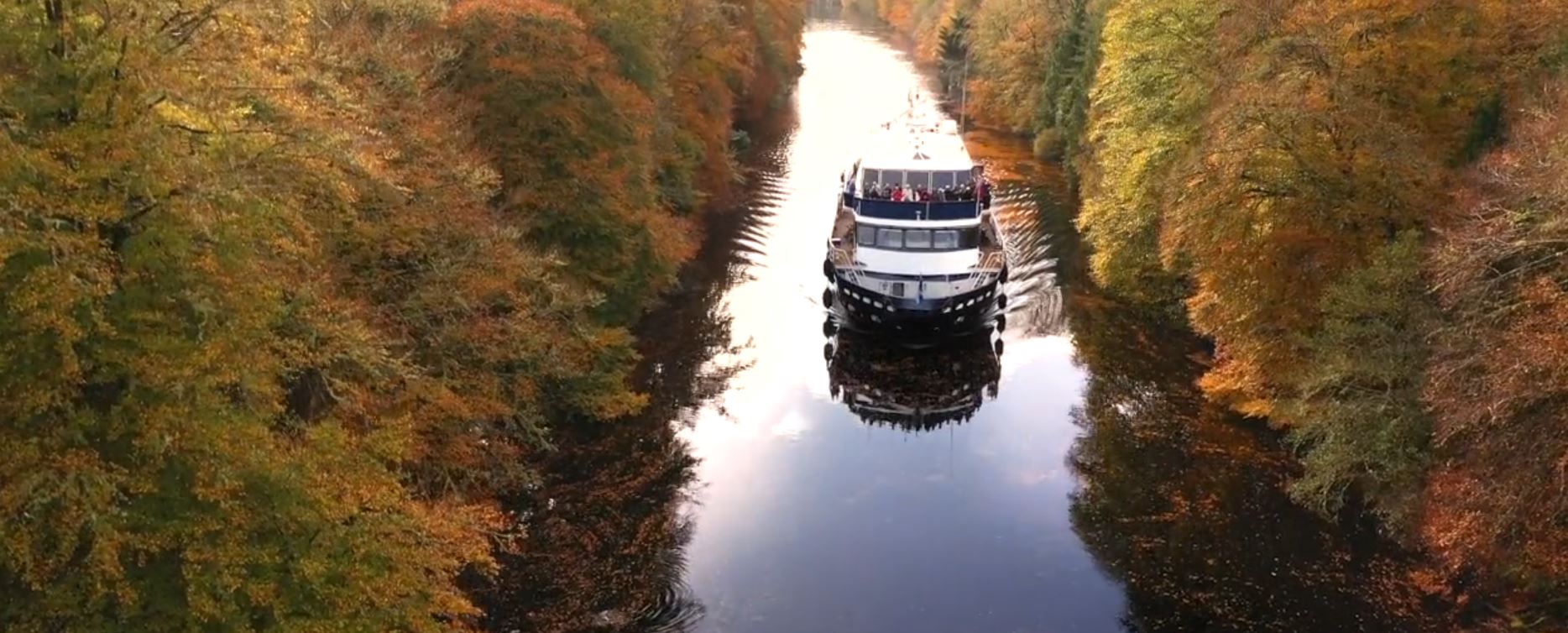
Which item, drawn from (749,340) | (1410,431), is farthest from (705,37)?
(1410,431)

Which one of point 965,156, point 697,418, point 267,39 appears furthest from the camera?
point 965,156

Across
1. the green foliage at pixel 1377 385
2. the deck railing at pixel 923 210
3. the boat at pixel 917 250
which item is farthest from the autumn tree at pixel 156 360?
the deck railing at pixel 923 210

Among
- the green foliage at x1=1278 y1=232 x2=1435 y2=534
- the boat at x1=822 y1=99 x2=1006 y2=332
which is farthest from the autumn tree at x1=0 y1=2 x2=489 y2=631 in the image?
the boat at x1=822 y1=99 x2=1006 y2=332

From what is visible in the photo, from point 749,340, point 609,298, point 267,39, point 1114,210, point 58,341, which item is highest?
point 267,39

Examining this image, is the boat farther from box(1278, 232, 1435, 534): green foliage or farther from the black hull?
box(1278, 232, 1435, 534): green foliage

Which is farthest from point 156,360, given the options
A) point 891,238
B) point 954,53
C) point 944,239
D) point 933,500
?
point 954,53

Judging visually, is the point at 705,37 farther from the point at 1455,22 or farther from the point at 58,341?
A: the point at 58,341

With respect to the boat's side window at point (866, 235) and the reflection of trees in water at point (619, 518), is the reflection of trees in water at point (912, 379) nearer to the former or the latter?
the boat's side window at point (866, 235)
